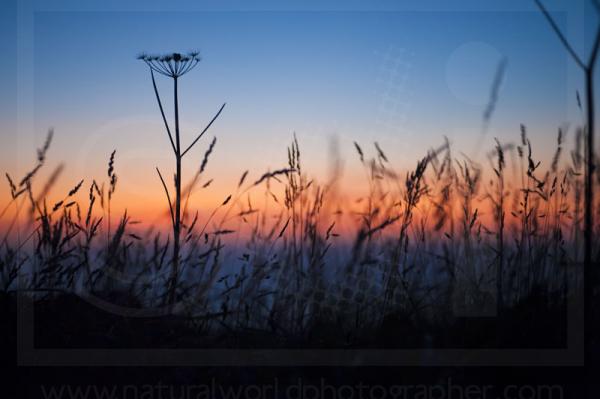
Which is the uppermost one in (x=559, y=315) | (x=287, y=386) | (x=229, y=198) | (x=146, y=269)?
(x=229, y=198)

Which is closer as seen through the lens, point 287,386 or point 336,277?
point 287,386

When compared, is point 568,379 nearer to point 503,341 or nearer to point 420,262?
point 503,341

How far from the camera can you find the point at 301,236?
2.63 meters

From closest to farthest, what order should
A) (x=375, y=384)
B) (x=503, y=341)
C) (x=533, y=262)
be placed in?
(x=375, y=384) < (x=503, y=341) < (x=533, y=262)

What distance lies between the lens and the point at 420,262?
2.64 meters

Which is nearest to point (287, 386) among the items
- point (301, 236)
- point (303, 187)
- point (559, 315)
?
point (301, 236)

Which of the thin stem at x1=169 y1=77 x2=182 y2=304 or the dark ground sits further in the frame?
the thin stem at x1=169 y1=77 x2=182 y2=304

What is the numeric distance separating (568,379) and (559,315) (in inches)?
11.4

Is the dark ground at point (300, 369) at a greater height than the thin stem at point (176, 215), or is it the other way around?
the thin stem at point (176, 215)

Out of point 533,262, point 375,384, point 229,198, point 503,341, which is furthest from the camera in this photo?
point 533,262

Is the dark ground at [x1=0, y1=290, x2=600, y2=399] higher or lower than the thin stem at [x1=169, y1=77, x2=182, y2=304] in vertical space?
lower

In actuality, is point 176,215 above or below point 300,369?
above

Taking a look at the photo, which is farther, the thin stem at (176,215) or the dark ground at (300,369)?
the thin stem at (176,215)

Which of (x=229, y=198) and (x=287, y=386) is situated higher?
(x=229, y=198)
